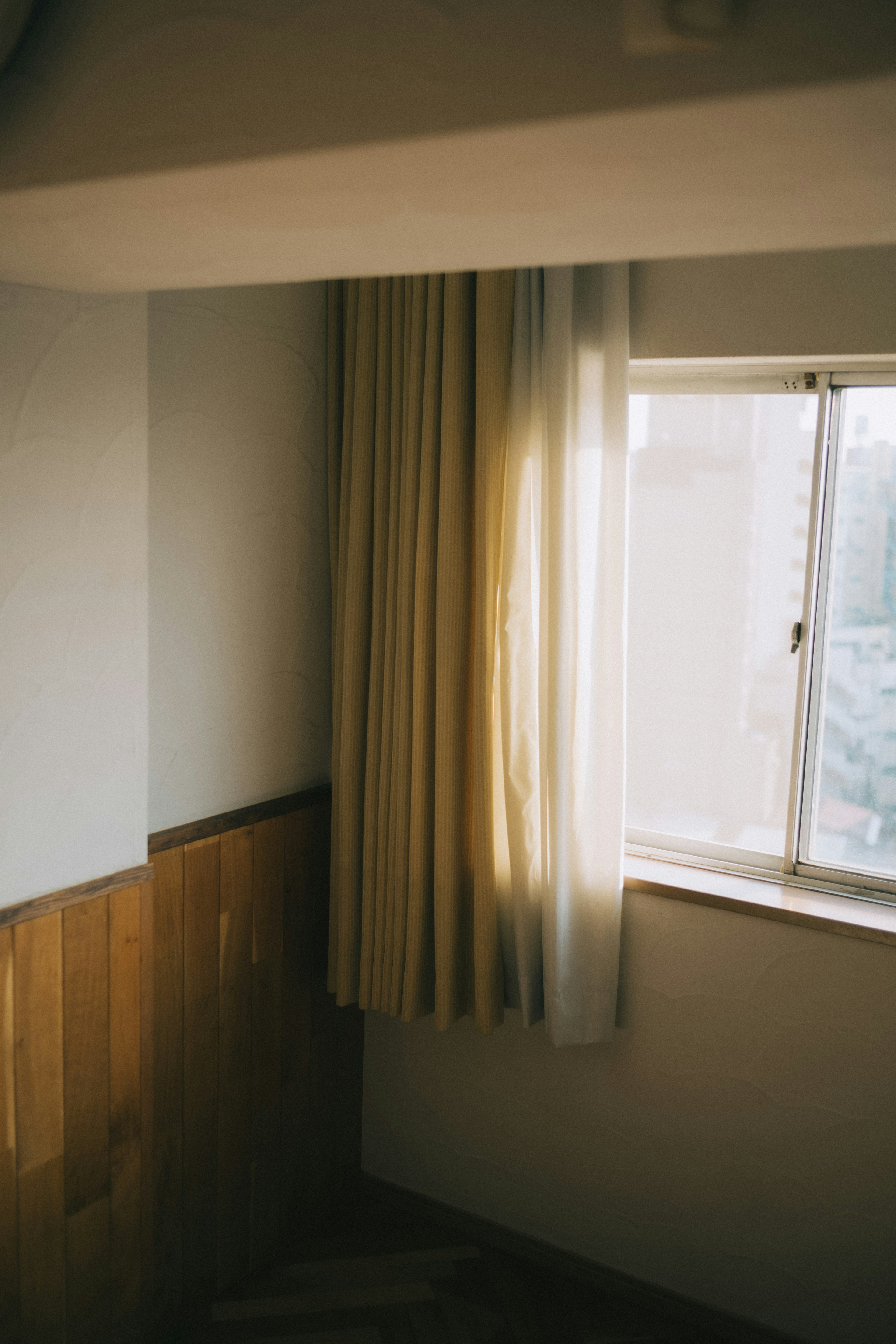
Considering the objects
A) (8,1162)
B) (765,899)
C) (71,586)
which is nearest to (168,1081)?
(8,1162)

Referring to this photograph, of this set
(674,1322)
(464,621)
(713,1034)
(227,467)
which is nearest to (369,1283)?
(674,1322)

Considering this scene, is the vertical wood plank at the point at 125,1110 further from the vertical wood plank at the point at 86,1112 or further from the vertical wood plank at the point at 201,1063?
the vertical wood plank at the point at 201,1063

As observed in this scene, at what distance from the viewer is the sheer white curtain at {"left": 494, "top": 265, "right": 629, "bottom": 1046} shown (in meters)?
1.94

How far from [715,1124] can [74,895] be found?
4.59 ft

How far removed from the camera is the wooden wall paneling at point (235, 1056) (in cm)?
203

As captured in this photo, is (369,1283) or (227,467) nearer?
(227,467)

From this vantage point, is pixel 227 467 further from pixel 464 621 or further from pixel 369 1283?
pixel 369 1283

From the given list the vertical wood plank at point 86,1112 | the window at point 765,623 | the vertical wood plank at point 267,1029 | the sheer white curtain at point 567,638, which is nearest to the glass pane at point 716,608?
the window at point 765,623

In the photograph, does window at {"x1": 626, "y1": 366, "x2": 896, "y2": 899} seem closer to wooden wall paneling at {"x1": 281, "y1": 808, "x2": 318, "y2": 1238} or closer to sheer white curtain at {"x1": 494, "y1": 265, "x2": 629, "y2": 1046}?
sheer white curtain at {"x1": 494, "y1": 265, "x2": 629, "y2": 1046}

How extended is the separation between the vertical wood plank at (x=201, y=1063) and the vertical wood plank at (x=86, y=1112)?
26 cm

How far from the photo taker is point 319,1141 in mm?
2357

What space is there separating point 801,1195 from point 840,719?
3.19 ft

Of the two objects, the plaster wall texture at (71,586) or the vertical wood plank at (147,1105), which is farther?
the vertical wood plank at (147,1105)

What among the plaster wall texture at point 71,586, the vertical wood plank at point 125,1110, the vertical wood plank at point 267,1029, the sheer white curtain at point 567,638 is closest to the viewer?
the plaster wall texture at point 71,586
